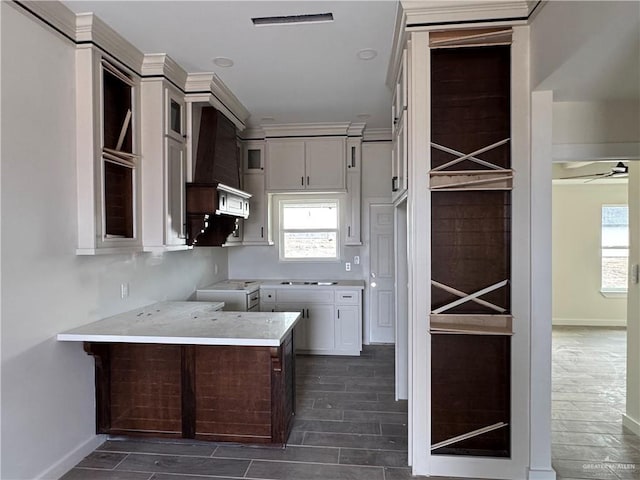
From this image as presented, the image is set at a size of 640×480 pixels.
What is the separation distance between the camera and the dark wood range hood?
11.2 feet

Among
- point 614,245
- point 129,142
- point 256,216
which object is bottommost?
point 614,245

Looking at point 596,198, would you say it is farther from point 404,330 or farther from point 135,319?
point 135,319

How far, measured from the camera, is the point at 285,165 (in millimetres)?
4910

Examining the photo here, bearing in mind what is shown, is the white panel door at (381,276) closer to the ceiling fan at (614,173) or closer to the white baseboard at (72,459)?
the ceiling fan at (614,173)

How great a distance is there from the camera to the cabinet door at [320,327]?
187 inches

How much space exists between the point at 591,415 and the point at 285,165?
4052 mm

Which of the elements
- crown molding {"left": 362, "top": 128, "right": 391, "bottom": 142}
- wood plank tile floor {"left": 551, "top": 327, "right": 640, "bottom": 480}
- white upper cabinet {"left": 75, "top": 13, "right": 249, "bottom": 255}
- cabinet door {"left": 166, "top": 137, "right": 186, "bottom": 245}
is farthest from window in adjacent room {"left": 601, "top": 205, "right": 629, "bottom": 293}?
cabinet door {"left": 166, "top": 137, "right": 186, "bottom": 245}

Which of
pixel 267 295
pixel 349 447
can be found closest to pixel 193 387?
pixel 349 447

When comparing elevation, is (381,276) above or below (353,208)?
below

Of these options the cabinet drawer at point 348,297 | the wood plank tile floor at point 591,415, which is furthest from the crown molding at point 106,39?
the wood plank tile floor at point 591,415

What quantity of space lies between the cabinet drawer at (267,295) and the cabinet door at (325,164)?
141 cm

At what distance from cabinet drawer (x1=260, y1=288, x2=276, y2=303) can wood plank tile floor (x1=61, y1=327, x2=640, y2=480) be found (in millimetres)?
1170

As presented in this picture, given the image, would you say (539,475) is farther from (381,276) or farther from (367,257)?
(367,257)

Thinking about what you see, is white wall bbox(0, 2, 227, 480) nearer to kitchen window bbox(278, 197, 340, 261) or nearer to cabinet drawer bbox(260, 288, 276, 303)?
cabinet drawer bbox(260, 288, 276, 303)
